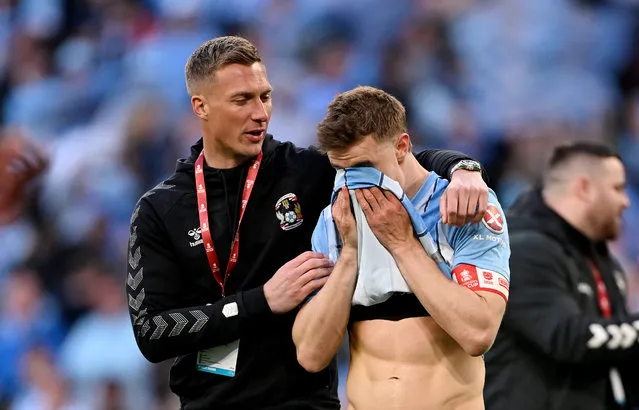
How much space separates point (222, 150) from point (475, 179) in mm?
966

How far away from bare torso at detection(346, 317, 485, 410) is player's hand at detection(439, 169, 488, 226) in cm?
31

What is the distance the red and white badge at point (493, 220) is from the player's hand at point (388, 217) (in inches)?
8.6

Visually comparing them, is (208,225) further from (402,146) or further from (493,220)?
(493,220)

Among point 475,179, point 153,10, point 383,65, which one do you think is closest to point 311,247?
point 475,179

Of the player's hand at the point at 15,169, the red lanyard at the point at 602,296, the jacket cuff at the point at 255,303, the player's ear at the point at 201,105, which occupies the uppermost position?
the player's ear at the point at 201,105

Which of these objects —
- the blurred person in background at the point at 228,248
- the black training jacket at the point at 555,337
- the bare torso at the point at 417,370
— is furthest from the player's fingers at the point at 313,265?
the black training jacket at the point at 555,337

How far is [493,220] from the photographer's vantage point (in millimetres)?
2895

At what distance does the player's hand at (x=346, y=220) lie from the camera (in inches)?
115

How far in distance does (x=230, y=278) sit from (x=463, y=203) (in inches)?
36.8

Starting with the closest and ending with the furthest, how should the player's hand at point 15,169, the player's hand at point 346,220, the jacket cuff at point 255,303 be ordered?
Answer: the player's hand at point 346,220 → the jacket cuff at point 255,303 → the player's hand at point 15,169

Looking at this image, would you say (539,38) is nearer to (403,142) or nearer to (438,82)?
(438,82)

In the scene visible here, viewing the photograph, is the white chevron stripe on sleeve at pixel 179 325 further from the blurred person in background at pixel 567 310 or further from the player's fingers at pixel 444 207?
the blurred person in background at pixel 567 310

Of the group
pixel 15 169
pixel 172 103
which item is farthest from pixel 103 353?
pixel 15 169

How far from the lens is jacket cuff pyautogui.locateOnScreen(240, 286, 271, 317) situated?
10.4 feet
